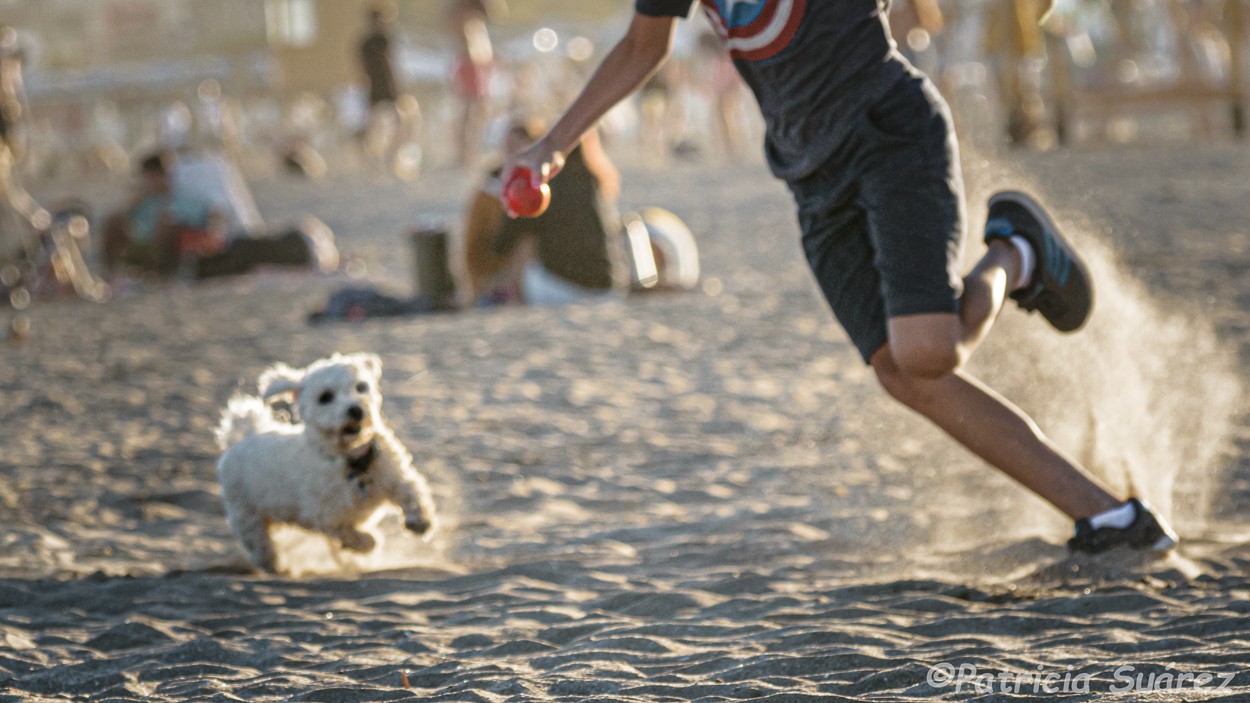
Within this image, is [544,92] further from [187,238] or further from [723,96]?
[187,238]

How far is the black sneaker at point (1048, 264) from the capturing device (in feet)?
14.3

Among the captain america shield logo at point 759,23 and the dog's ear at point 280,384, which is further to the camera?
the dog's ear at point 280,384

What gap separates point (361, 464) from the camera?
4688 mm

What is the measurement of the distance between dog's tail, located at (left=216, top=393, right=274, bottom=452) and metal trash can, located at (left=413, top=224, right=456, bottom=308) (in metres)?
5.10

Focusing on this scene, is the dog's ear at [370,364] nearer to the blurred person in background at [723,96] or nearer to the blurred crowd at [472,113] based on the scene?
the blurred crowd at [472,113]

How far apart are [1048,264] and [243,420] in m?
2.24

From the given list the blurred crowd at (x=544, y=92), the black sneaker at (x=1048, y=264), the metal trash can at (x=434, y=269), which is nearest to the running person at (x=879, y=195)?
the black sneaker at (x=1048, y=264)

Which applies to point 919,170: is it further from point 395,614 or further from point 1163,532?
point 395,614

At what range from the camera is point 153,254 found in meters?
12.6

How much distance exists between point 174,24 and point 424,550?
36.0 metres

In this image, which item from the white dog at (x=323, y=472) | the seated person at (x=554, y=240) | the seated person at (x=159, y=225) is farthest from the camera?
the seated person at (x=159, y=225)

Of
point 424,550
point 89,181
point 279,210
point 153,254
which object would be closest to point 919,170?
point 424,550

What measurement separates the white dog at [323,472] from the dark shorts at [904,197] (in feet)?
4.55

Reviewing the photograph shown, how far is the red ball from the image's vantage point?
391 centimetres
